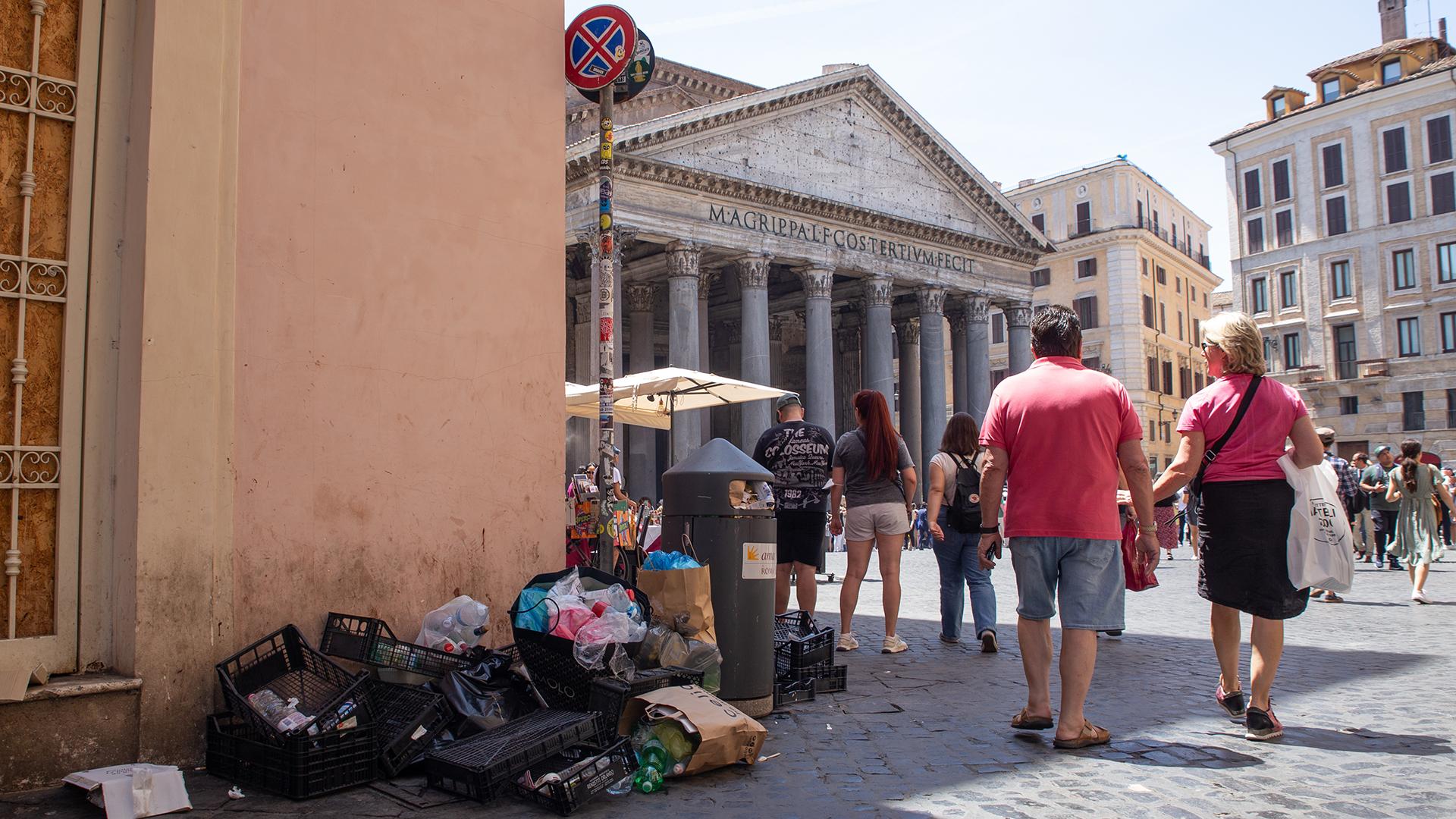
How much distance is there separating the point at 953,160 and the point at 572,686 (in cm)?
2938

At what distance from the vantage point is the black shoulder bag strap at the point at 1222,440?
4645mm

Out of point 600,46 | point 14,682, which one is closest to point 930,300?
point 600,46

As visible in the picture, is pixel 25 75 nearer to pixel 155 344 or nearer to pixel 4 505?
pixel 155 344

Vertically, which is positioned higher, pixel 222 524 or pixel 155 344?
pixel 155 344

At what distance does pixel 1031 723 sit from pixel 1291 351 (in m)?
43.8

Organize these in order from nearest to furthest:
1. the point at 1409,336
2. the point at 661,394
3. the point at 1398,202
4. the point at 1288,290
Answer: the point at 661,394 → the point at 1409,336 → the point at 1398,202 → the point at 1288,290

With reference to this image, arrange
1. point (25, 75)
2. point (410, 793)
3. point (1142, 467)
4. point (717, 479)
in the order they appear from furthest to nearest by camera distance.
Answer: point (717, 479) < point (1142, 467) < point (25, 75) < point (410, 793)

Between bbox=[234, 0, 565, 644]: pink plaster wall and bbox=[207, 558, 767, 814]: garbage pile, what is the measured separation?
13.7 inches

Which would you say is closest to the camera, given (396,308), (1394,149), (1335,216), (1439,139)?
(396,308)

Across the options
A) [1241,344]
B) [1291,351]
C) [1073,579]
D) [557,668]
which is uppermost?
[1291,351]

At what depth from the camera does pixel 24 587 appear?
402 centimetres

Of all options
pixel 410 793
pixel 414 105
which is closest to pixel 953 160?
pixel 414 105

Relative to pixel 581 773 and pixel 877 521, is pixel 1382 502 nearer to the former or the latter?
pixel 877 521

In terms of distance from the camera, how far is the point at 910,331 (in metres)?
37.1
